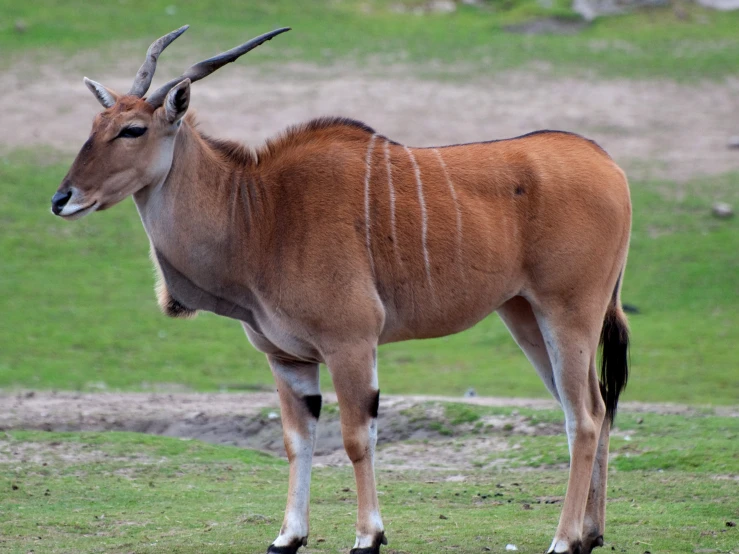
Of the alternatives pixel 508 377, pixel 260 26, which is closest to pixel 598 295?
pixel 508 377

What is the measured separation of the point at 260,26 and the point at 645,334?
1245cm

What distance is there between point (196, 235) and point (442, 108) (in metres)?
15.3

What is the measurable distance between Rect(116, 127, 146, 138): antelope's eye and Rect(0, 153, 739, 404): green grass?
681cm

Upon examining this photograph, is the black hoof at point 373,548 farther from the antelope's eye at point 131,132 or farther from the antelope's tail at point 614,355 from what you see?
the antelope's eye at point 131,132

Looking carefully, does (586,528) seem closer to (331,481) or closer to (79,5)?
(331,481)

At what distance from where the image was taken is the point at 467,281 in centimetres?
527

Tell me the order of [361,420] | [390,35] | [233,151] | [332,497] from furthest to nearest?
[390,35]
[332,497]
[233,151]
[361,420]

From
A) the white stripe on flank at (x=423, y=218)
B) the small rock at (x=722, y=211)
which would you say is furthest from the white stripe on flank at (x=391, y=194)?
the small rock at (x=722, y=211)

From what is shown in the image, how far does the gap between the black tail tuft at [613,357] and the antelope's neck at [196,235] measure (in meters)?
1.84

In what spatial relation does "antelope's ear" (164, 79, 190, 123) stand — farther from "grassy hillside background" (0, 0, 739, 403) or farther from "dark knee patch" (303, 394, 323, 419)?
"grassy hillside background" (0, 0, 739, 403)

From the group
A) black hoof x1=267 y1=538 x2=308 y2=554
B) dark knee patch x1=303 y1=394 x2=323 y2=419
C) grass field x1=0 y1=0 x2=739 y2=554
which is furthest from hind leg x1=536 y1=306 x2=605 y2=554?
black hoof x1=267 y1=538 x2=308 y2=554

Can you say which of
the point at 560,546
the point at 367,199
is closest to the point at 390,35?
the point at 367,199

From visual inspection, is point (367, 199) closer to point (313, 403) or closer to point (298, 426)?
point (313, 403)

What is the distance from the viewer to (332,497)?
22.0ft
